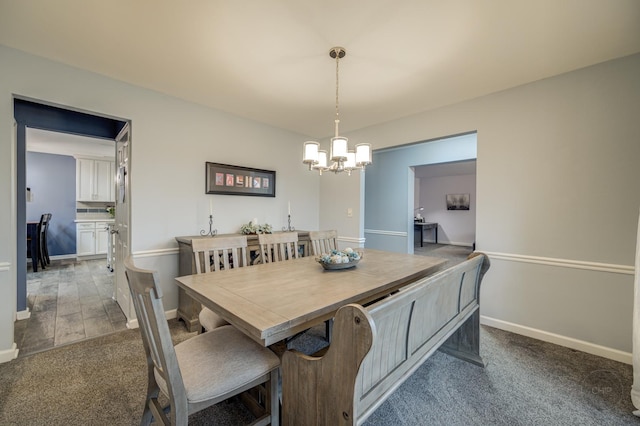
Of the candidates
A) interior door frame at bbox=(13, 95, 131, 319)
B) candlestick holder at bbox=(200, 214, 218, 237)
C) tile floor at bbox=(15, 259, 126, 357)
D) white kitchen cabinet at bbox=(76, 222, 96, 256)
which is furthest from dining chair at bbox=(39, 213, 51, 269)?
candlestick holder at bbox=(200, 214, 218, 237)

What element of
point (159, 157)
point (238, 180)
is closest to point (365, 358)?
point (159, 157)

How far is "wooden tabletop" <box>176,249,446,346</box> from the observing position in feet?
3.83

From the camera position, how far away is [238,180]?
3.47 metres

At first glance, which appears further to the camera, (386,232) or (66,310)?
(386,232)

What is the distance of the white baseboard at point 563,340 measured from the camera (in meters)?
2.15

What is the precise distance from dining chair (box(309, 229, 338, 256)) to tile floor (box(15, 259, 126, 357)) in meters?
2.13

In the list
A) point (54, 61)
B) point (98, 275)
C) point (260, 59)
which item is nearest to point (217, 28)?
point (260, 59)

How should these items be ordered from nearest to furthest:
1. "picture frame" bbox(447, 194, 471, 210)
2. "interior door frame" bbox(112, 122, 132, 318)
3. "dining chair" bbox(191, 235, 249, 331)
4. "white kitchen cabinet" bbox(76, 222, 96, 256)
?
1. "dining chair" bbox(191, 235, 249, 331)
2. "interior door frame" bbox(112, 122, 132, 318)
3. "white kitchen cabinet" bbox(76, 222, 96, 256)
4. "picture frame" bbox(447, 194, 471, 210)

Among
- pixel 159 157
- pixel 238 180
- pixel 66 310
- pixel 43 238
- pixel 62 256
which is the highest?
pixel 159 157

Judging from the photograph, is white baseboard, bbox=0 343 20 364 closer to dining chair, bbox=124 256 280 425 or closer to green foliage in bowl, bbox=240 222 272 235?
dining chair, bbox=124 256 280 425

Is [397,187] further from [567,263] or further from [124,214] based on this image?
[124,214]

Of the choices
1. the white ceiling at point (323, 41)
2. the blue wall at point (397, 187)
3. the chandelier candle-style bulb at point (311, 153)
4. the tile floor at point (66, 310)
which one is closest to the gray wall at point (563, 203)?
the white ceiling at point (323, 41)

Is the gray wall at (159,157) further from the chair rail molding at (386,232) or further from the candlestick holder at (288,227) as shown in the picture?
the chair rail molding at (386,232)

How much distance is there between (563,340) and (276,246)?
2.78 metres
